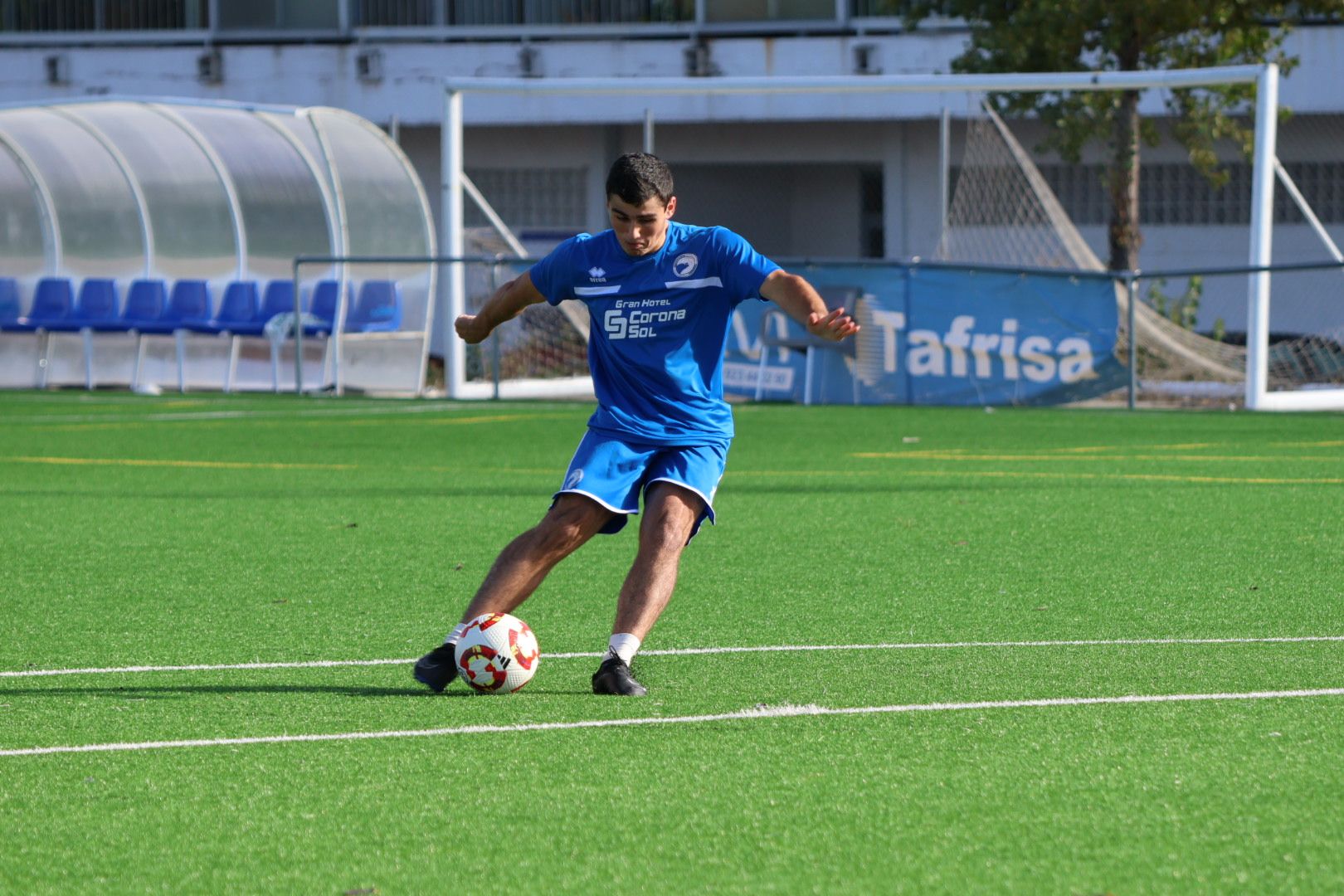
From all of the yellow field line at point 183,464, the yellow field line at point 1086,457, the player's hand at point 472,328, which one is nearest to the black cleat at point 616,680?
the player's hand at point 472,328

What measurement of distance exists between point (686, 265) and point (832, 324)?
0.60 metres

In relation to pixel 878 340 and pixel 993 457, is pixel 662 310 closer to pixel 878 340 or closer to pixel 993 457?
pixel 993 457

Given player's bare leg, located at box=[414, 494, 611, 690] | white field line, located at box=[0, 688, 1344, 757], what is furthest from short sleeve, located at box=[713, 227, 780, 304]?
white field line, located at box=[0, 688, 1344, 757]

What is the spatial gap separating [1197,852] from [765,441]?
12.4 meters

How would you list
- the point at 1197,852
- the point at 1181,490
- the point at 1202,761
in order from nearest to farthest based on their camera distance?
the point at 1197,852 < the point at 1202,761 < the point at 1181,490

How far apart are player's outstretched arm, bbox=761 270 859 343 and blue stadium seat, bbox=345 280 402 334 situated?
18519mm

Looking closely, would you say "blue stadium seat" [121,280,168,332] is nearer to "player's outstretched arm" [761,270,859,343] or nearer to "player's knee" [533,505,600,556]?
"player's knee" [533,505,600,556]

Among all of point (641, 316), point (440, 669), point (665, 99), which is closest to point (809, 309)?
point (641, 316)

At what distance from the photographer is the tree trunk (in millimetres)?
22047

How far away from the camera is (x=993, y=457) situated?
15109 mm

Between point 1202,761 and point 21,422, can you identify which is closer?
point 1202,761

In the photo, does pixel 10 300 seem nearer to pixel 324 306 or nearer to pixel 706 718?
pixel 324 306

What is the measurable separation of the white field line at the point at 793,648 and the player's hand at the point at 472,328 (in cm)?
113

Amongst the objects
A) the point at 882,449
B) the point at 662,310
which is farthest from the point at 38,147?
the point at 662,310
